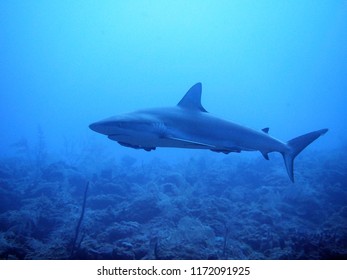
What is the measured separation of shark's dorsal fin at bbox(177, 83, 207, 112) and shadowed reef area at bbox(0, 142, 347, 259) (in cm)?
353

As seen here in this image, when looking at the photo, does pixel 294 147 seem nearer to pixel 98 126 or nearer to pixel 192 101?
pixel 192 101

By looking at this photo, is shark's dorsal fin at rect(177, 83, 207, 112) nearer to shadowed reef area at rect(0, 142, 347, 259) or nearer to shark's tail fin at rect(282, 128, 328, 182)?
shark's tail fin at rect(282, 128, 328, 182)

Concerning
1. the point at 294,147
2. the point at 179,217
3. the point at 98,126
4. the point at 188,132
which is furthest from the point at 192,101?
the point at 179,217

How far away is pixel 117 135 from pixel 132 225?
175 inches

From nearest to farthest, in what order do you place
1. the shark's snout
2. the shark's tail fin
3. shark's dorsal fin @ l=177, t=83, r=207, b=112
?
the shark's snout < shark's dorsal fin @ l=177, t=83, r=207, b=112 < the shark's tail fin

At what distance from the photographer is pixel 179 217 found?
31.6 feet

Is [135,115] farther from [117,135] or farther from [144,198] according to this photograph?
[144,198]

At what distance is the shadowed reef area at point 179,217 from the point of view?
22.1ft

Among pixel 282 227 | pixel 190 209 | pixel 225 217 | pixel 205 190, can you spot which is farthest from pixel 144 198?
pixel 282 227

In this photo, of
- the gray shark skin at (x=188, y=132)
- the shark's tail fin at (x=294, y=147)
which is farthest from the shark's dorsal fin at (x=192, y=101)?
the shark's tail fin at (x=294, y=147)

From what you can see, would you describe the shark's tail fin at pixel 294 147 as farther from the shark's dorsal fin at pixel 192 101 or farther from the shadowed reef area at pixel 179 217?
the shark's dorsal fin at pixel 192 101

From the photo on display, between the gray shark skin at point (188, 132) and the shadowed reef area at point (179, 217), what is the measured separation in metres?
2.64

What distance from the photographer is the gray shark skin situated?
5277mm

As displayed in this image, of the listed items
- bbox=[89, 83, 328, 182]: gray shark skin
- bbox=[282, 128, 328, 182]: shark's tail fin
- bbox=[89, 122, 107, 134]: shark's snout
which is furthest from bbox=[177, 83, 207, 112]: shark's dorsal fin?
bbox=[282, 128, 328, 182]: shark's tail fin
